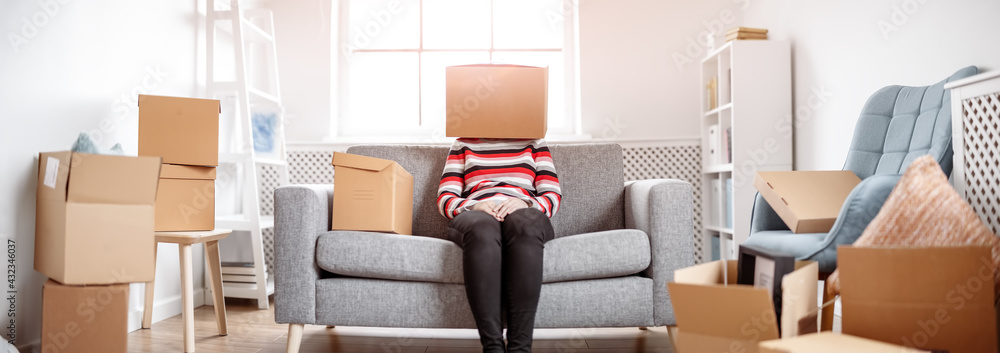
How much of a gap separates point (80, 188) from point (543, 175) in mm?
1288

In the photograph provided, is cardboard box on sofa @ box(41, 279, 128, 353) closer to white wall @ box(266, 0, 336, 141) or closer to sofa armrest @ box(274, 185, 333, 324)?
sofa armrest @ box(274, 185, 333, 324)

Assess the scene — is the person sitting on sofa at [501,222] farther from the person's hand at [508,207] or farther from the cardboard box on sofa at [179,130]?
the cardboard box on sofa at [179,130]

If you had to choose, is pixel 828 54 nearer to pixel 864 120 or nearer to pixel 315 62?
pixel 864 120

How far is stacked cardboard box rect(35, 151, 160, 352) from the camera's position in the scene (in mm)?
1516

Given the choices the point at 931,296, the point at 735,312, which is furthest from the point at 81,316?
the point at 931,296

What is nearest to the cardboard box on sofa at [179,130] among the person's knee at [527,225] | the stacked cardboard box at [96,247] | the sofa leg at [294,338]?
the stacked cardboard box at [96,247]

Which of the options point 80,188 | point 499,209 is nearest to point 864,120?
point 499,209

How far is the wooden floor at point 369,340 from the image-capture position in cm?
193

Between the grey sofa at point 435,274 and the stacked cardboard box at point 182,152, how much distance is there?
1.52ft

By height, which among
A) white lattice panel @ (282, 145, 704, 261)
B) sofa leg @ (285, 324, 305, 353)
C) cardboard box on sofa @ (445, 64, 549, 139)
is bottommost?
sofa leg @ (285, 324, 305, 353)

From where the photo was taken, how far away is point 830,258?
1544 millimetres

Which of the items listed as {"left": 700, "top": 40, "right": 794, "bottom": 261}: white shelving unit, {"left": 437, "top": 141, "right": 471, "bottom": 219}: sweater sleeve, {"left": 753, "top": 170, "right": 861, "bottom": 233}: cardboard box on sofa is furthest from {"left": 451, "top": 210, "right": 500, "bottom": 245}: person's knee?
{"left": 700, "top": 40, "right": 794, "bottom": 261}: white shelving unit

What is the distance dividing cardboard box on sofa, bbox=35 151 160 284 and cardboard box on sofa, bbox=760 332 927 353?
150cm

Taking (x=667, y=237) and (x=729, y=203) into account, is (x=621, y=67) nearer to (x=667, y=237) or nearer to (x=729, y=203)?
(x=729, y=203)
